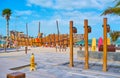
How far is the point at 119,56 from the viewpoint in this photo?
63.9 feet

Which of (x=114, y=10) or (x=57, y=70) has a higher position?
(x=114, y=10)

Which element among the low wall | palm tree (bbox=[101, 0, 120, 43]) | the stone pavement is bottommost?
the stone pavement

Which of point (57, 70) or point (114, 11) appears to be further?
point (57, 70)

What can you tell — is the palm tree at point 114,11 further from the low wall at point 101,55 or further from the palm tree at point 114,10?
the low wall at point 101,55

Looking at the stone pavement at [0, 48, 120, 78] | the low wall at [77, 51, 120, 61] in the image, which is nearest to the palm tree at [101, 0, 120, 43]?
the stone pavement at [0, 48, 120, 78]

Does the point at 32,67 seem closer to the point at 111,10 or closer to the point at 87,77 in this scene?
the point at 87,77

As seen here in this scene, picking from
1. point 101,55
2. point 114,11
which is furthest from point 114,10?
point 101,55

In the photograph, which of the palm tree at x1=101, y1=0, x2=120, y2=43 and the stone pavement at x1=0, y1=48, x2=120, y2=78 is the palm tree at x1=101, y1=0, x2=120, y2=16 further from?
the stone pavement at x1=0, y1=48, x2=120, y2=78

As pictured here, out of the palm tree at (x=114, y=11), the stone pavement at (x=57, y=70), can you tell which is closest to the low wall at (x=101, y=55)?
the stone pavement at (x=57, y=70)

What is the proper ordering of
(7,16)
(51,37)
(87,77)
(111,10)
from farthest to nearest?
(51,37) < (7,16) < (111,10) < (87,77)

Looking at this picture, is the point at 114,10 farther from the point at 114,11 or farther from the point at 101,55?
the point at 101,55

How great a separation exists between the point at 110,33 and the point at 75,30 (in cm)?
355

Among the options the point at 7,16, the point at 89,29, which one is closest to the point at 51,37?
the point at 7,16

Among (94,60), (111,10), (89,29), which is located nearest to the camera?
(111,10)
